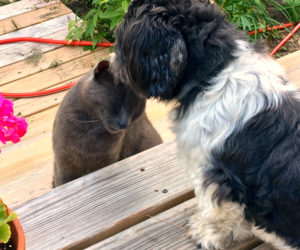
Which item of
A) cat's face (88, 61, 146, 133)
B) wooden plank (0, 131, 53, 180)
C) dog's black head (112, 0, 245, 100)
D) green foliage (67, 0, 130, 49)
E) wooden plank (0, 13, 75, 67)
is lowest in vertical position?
wooden plank (0, 131, 53, 180)

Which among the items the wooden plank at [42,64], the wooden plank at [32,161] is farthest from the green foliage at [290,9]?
the wooden plank at [42,64]

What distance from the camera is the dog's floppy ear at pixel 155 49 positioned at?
1490 mm

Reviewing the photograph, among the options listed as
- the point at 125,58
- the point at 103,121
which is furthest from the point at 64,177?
the point at 125,58

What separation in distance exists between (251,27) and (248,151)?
2836 mm

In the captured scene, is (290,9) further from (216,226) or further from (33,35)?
(216,226)

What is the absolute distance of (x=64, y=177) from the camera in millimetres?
2818

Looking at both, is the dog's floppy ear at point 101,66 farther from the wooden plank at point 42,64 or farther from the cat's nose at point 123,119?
the wooden plank at point 42,64

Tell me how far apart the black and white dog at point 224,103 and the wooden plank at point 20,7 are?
3590mm

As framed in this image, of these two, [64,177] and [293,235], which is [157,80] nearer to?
[293,235]

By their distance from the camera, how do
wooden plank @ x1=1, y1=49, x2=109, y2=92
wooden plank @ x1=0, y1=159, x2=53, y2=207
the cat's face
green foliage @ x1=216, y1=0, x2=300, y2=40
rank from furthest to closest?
wooden plank @ x1=1, y1=49, x2=109, y2=92 → green foliage @ x1=216, y1=0, x2=300, y2=40 → wooden plank @ x1=0, y1=159, x2=53, y2=207 → the cat's face

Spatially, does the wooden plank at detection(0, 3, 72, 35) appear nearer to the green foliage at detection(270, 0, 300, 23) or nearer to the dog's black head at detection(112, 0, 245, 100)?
the green foliage at detection(270, 0, 300, 23)

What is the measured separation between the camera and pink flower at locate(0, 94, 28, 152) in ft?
4.08

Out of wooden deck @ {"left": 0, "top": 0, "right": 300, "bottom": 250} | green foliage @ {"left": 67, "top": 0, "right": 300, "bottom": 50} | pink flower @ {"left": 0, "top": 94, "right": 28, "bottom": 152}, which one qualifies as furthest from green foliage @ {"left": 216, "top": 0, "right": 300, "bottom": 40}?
pink flower @ {"left": 0, "top": 94, "right": 28, "bottom": 152}

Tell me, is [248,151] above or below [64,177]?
above
